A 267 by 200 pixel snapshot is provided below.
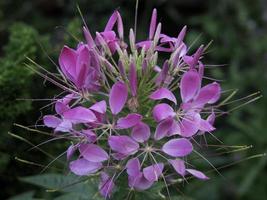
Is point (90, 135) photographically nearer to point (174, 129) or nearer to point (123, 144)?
point (123, 144)

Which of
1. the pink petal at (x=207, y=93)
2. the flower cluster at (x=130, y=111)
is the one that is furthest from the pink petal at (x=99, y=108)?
the pink petal at (x=207, y=93)

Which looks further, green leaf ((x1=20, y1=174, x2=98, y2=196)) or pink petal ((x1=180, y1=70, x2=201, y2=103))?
green leaf ((x1=20, y1=174, x2=98, y2=196))

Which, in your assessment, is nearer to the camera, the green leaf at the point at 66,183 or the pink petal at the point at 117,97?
the pink petal at the point at 117,97

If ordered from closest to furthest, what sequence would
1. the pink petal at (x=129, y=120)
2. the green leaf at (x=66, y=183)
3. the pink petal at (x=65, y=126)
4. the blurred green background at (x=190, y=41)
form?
the pink petal at (x=129, y=120) < the pink petal at (x=65, y=126) < the green leaf at (x=66, y=183) < the blurred green background at (x=190, y=41)

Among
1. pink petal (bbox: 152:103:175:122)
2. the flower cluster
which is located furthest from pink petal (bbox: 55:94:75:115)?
pink petal (bbox: 152:103:175:122)

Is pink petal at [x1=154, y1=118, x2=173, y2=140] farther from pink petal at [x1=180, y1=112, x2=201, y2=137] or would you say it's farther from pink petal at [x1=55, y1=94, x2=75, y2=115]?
pink petal at [x1=55, y1=94, x2=75, y2=115]

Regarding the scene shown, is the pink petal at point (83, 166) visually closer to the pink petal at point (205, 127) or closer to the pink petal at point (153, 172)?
the pink petal at point (153, 172)
